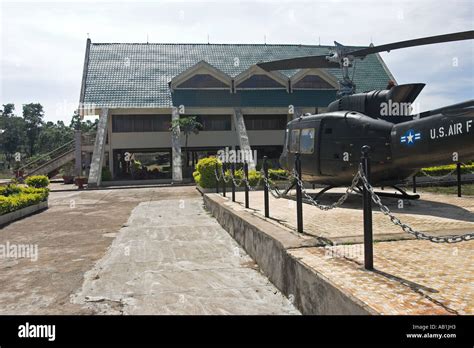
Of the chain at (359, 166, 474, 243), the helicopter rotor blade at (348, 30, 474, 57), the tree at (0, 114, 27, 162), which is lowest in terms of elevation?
the chain at (359, 166, 474, 243)

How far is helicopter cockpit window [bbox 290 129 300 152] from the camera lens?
1175cm

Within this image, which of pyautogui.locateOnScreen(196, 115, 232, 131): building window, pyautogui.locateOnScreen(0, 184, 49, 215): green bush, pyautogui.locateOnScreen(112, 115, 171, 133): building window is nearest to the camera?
pyautogui.locateOnScreen(0, 184, 49, 215): green bush

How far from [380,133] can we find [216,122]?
97.8ft

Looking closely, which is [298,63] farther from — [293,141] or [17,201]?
[17,201]

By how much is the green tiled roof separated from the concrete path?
27652mm

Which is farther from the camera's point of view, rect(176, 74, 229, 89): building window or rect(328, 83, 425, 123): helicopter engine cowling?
rect(176, 74, 229, 89): building window

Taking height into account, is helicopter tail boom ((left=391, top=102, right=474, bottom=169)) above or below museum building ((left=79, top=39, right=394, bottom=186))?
below

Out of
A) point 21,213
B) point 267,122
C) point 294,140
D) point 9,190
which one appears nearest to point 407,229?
point 294,140

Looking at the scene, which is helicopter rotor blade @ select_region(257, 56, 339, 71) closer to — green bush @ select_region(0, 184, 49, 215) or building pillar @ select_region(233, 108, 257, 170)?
green bush @ select_region(0, 184, 49, 215)

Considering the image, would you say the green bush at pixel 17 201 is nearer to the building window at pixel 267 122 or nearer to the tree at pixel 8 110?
the building window at pixel 267 122

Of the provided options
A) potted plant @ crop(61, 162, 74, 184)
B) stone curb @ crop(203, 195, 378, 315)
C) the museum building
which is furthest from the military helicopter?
potted plant @ crop(61, 162, 74, 184)

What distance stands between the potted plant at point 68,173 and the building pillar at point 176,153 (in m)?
11.0

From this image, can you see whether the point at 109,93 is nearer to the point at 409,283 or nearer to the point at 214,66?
the point at 214,66
